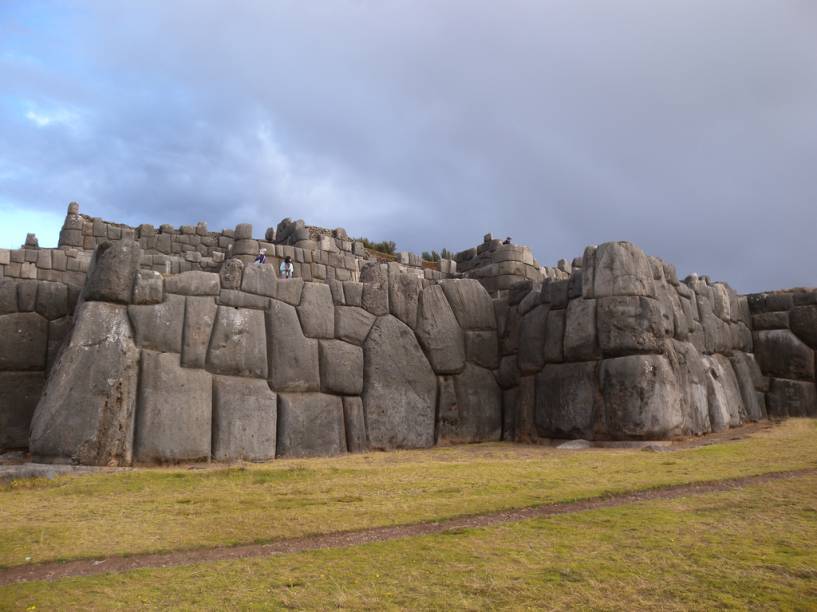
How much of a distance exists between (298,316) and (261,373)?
3.95 feet

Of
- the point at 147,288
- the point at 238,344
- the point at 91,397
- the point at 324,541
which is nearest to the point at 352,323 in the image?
the point at 238,344

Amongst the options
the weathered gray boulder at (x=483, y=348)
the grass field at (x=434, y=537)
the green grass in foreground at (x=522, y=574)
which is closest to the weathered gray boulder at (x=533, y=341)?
the weathered gray boulder at (x=483, y=348)

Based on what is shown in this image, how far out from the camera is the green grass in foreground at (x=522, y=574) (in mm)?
4016

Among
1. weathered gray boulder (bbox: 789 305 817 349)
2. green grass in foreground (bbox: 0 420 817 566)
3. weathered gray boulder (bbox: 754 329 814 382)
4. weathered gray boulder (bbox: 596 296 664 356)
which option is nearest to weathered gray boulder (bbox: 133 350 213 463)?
green grass in foreground (bbox: 0 420 817 566)

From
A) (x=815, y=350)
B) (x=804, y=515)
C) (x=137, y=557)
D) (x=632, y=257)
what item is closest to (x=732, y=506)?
(x=804, y=515)

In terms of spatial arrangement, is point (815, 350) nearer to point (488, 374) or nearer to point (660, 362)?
point (660, 362)

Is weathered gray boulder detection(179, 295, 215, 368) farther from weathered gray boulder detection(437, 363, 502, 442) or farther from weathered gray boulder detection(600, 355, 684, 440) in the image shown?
weathered gray boulder detection(600, 355, 684, 440)

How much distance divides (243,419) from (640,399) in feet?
20.5

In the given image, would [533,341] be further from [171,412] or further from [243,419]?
[171,412]

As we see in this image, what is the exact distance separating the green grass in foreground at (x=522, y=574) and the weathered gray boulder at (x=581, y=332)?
643 centimetres

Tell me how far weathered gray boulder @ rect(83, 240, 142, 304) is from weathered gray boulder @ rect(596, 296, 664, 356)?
24.8ft

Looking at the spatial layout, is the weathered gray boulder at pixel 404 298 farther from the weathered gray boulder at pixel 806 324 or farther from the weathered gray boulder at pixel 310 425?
the weathered gray boulder at pixel 806 324

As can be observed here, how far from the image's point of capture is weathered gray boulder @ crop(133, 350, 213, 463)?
982cm

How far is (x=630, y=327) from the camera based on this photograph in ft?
39.1
